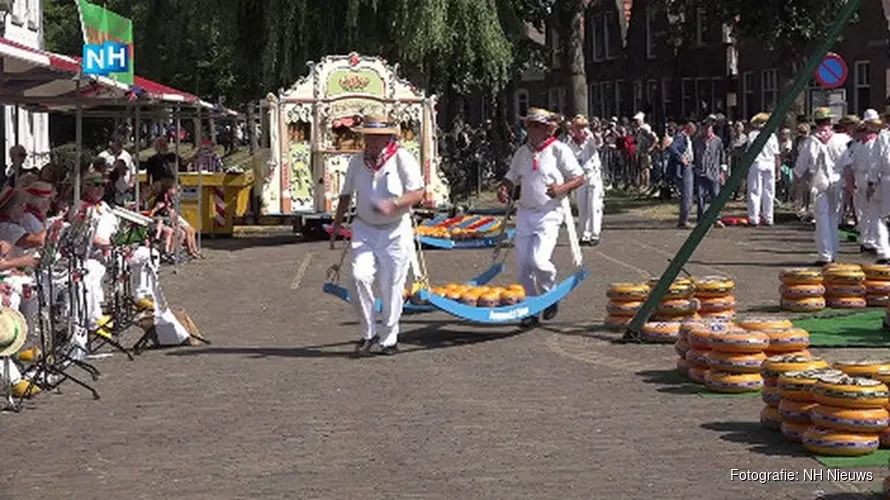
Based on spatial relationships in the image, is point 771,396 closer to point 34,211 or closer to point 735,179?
point 735,179

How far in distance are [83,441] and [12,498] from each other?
5.34 ft

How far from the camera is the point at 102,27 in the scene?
1844 centimetres

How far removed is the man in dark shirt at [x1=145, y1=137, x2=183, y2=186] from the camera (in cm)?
2741

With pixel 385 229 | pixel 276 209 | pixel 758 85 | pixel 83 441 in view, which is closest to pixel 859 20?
pixel 758 85

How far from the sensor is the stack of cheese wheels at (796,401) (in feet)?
30.3

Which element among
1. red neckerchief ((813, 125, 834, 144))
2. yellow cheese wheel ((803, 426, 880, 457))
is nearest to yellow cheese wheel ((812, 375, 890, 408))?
yellow cheese wheel ((803, 426, 880, 457))

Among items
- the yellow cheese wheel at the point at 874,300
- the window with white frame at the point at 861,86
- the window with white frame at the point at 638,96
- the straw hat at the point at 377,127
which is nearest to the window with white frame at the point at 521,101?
the window with white frame at the point at 638,96

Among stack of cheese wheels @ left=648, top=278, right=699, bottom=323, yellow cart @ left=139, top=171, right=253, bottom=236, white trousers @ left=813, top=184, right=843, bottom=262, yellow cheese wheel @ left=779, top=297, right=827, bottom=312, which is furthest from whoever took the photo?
yellow cart @ left=139, top=171, right=253, bottom=236

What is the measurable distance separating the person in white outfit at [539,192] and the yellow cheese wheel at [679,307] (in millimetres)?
1487

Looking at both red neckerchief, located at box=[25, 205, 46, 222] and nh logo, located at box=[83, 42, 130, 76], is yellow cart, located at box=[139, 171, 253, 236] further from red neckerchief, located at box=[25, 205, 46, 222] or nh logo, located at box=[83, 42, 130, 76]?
red neckerchief, located at box=[25, 205, 46, 222]

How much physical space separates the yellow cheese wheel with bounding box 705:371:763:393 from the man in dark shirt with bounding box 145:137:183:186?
16831mm

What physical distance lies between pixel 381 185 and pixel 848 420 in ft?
18.6

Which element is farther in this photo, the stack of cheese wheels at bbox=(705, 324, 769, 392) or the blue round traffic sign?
the blue round traffic sign

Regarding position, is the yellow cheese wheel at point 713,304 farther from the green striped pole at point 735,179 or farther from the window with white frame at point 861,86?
the window with white frame at point 861,86
